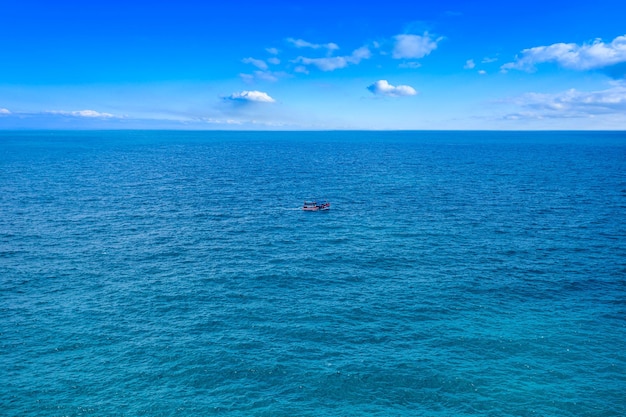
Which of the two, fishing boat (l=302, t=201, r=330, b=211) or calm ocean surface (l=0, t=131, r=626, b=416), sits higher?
fishing boat (l=302, t=201, r=330, b=211)

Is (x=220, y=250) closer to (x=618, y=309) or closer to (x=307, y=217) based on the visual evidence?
(x=307, y=217)

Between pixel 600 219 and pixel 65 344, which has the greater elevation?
pixel 600 219

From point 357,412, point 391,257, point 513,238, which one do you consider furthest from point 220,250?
point 513,238

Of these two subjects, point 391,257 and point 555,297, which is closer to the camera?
point 555,297

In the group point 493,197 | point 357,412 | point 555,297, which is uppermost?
point 493,197

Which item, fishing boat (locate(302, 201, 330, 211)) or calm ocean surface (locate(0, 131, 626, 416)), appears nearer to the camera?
calm ocean surface (locate(0, 131, 626, 416))

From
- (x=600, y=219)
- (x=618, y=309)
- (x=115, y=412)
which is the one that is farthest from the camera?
(x=600, y=219)

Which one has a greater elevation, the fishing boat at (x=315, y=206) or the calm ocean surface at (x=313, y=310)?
the fishing boat at (x=315, y=206)

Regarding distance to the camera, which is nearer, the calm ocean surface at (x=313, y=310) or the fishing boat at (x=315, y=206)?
the calm ocean surface at (x=313, y=310)
